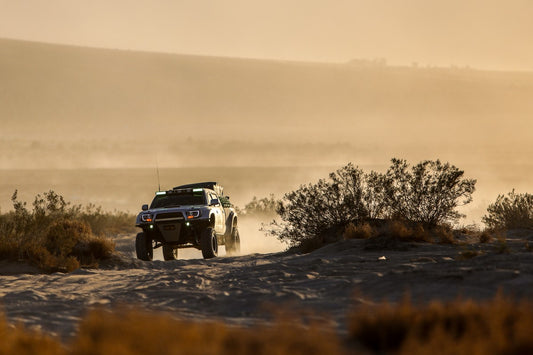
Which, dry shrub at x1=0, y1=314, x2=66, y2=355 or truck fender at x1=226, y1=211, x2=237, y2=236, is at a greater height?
truck fender at x1=226, y1=211, x2=237, y2=236

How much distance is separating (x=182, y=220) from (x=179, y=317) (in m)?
10.6

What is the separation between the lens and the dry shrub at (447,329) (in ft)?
16.6

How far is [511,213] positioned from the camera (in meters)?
22.3

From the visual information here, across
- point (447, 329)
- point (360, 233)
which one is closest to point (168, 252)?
point (360, 233)

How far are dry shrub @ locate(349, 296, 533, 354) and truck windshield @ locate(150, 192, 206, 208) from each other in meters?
13.8

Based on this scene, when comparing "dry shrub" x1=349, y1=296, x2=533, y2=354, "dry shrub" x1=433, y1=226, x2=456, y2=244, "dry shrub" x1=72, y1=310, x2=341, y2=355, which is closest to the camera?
"dry shrub" x1=72, y1=310, x2=341, y2=355

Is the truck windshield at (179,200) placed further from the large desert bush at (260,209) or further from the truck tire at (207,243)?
the large desert bush at (260,209)

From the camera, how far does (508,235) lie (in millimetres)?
18703

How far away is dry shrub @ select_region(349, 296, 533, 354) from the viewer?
507 cm

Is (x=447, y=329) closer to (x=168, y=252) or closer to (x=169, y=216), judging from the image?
(x=169, y=216)

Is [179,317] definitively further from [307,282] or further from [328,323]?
[307,282]

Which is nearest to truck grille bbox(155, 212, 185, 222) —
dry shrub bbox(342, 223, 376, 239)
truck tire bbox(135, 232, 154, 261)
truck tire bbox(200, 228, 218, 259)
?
truck tire bbox(135, 232, 154, 261)

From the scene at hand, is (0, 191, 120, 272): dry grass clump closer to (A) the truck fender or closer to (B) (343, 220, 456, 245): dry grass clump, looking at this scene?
(A) the truck fender

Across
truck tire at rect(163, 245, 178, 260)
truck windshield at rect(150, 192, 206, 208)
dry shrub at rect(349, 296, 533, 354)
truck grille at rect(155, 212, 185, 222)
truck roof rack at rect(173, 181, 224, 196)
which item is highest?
truck roof rack at rect(173, 181, 224, 196)
